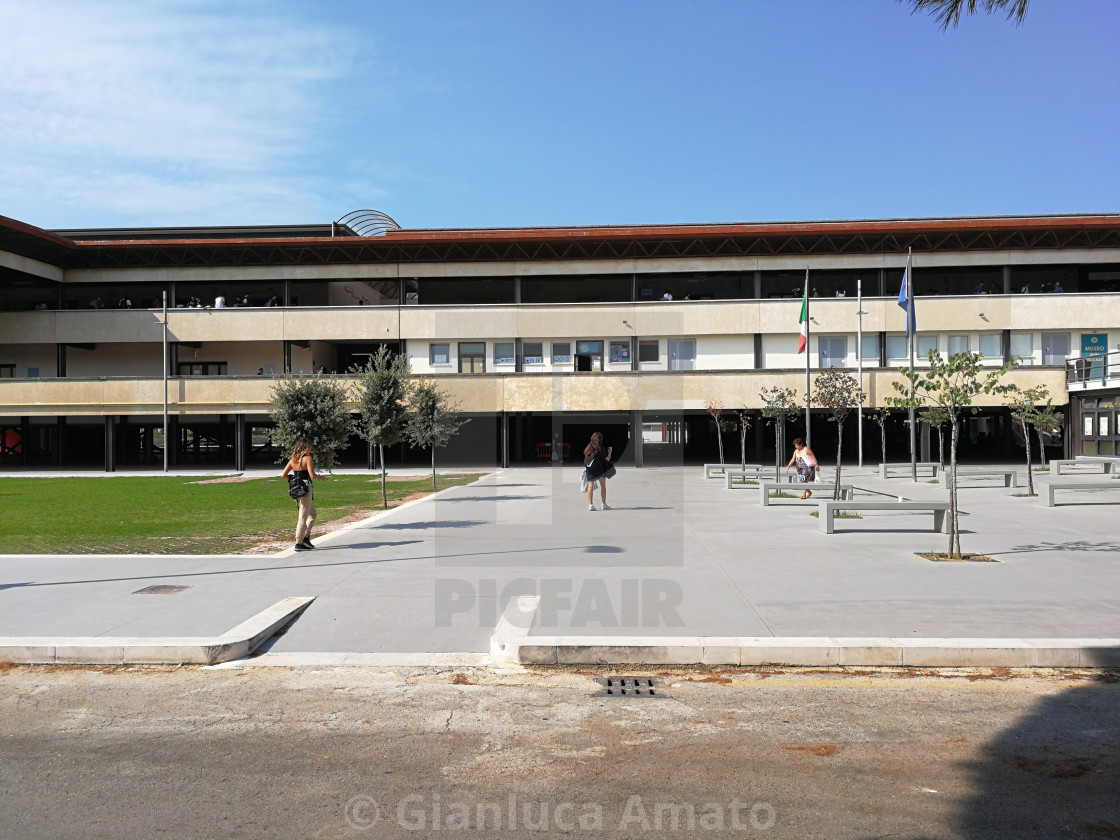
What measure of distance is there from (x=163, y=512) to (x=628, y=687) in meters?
16.8

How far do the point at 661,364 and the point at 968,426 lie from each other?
60.6 ft

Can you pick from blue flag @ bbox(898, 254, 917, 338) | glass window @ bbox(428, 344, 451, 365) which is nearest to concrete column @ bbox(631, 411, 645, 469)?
glass window @ bbox(428, 344, 451, 365)

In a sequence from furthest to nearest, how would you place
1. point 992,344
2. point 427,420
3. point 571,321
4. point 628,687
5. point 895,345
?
point 571,321
point 895,345
point 992,344
point 427,420
point 628,687

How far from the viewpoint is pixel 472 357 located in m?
46.3

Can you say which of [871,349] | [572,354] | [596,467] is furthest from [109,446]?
[871,349]

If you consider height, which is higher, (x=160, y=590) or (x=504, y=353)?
(x=504, y=353)

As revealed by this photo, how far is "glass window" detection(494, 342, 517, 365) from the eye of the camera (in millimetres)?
46031

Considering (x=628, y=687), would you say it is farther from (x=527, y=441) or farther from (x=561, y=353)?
(x=527, y=441)

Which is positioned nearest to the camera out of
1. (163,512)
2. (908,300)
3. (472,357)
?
(163,512)

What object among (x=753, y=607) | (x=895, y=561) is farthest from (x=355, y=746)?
(x=895, y=561)

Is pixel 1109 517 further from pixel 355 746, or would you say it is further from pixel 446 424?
pixel 446 424

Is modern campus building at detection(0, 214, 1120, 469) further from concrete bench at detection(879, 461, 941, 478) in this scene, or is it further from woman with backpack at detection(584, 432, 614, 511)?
woman with backpack at detection(584, 432, 614, 511)

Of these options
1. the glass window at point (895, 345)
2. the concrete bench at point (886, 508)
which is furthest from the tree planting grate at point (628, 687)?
the glass window at point (895, 345)

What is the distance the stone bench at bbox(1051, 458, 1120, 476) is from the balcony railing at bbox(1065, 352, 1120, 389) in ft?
18.2
